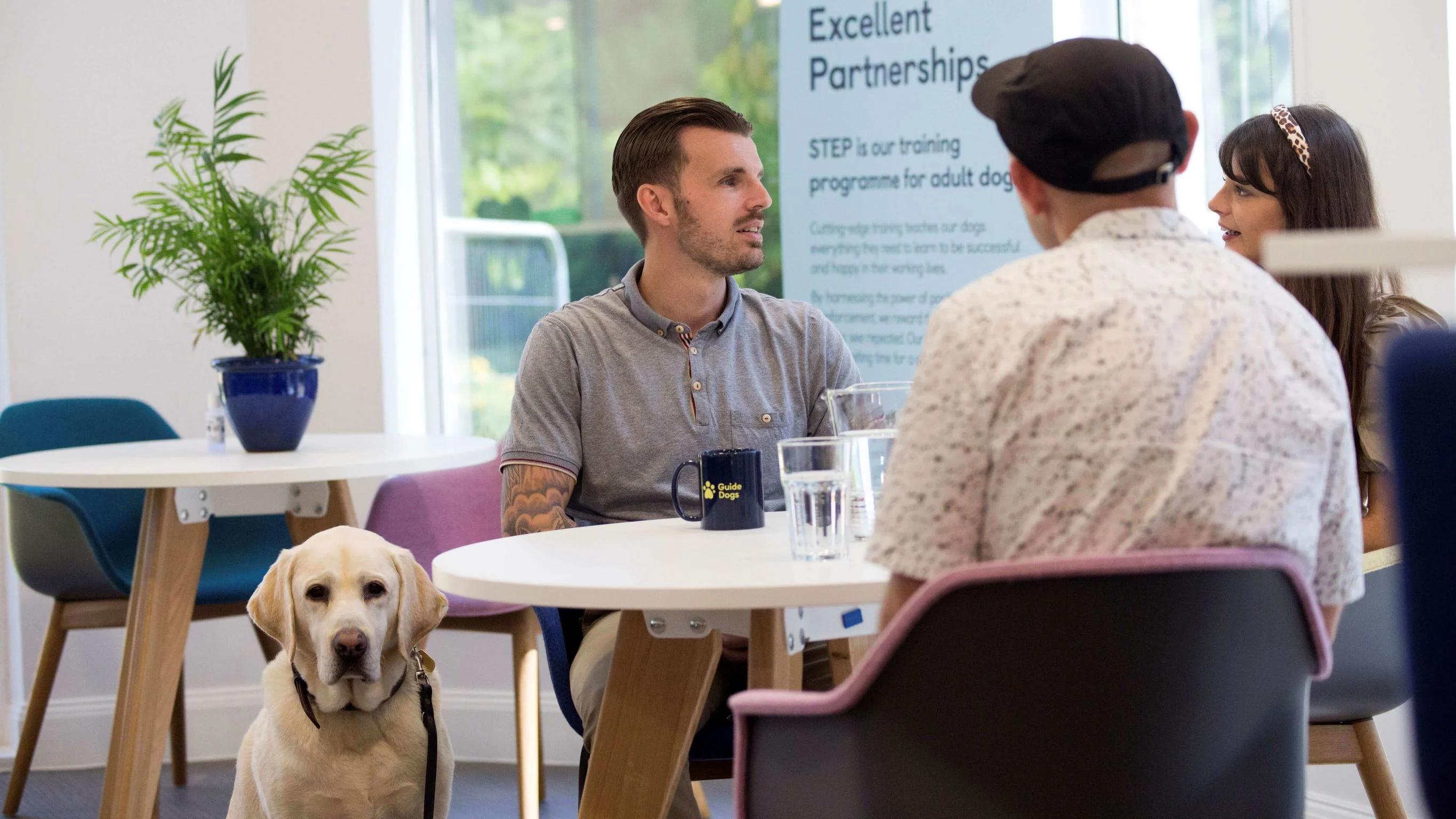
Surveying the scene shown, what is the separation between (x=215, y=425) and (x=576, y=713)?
1.48 metres

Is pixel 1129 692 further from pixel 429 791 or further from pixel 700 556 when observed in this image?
pixel 429 791

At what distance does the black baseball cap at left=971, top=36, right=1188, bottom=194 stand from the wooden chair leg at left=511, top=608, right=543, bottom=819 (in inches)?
82.7

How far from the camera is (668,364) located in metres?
2.41

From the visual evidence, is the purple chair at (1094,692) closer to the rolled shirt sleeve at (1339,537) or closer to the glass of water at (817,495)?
the rolled shirt sleeve at (1339,537)

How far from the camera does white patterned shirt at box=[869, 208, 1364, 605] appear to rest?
103cm

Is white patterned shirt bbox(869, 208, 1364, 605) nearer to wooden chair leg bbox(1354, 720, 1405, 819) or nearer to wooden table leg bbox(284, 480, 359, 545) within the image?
wooden chair leg bbox(1354, 720, 1405, 819)

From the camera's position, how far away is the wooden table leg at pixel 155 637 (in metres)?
2.75

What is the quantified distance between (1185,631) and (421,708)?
1.46m

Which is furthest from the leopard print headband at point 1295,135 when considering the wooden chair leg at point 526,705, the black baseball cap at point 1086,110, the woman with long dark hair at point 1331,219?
the wooden chair leg at point 526,705

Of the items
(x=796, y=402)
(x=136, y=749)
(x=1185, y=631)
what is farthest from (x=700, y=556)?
(x=136, y=749)

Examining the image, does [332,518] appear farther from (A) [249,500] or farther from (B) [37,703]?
(B) [37,703]

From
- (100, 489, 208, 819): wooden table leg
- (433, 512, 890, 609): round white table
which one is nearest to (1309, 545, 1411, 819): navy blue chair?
(433, 512, 890, 609): round white table

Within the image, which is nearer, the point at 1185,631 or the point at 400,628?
the point at 1185,631

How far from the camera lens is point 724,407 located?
2389 mm
